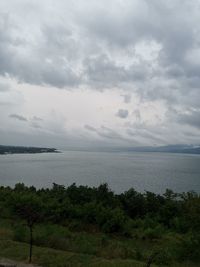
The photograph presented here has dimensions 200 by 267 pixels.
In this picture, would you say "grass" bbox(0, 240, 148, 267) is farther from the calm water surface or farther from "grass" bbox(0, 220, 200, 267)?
the calm water surface

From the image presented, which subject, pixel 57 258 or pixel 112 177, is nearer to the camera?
pixel 57 258

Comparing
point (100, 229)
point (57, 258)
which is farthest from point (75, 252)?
point (100, 229)

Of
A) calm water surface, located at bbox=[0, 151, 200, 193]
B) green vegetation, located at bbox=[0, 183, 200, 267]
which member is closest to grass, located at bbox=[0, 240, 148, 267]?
green vegetation, located at bbox=[0, 183, 200, 267]

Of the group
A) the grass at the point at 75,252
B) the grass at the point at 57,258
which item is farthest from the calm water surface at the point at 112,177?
the grass at the point at 57,258

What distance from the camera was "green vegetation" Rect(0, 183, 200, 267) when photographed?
10.2 metres

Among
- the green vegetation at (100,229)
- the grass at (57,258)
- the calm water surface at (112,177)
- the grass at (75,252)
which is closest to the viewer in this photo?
the grass at (57,258)

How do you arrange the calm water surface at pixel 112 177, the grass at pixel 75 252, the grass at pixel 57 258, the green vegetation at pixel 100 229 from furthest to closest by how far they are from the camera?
the calm water surface at pixel 112 177 → the green vegetation at pixel 100 229 → the grass at pixel 75 252 → the grass at pixel 57 258

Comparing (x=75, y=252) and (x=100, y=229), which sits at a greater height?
(x=75, y=252)

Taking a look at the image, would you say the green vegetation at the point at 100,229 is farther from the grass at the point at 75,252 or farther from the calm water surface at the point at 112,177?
the calm water surface at the point at 112,177

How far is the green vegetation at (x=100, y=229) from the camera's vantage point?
33.4 ft

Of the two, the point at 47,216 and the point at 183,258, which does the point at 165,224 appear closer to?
the point at 47,216

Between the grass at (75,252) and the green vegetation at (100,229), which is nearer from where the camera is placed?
the grass at (75,252)

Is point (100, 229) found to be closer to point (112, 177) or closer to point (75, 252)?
point (75, 252)

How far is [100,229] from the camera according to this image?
1773cm
